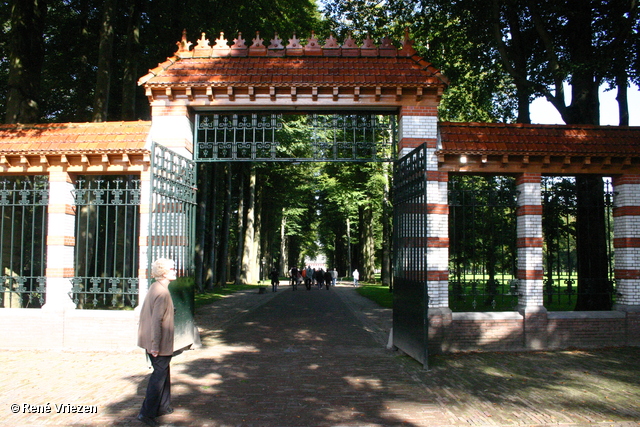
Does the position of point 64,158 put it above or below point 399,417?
above

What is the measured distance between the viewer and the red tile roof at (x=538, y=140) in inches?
382

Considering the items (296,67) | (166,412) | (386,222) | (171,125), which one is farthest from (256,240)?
(166,412)

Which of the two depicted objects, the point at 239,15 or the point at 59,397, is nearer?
the point at 59,397

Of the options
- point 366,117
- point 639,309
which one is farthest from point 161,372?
point 639,309

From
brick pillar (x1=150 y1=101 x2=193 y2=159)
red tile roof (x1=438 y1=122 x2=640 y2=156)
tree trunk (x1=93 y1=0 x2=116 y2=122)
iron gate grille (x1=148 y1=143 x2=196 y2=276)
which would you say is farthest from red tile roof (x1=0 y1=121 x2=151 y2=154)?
red tile roof (x1=438 y1=122 x2=640 y2=156)

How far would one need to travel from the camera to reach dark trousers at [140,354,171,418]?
550cm

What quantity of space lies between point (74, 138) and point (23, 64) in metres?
4.30

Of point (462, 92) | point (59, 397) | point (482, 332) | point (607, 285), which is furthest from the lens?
point (462, 92)

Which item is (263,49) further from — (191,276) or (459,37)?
(459,37)

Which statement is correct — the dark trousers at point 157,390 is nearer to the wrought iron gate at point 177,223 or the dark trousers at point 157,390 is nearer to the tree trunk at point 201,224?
the wrought iron gate at point 177,223

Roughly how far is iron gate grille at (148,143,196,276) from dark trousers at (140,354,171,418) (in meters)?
2.52

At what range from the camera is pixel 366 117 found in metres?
11.0

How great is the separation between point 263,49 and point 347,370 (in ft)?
22.8

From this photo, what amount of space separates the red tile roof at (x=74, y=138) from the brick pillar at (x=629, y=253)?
966 centimetres
